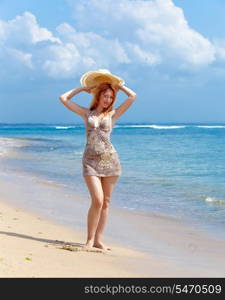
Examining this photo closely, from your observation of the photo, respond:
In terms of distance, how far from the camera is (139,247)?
7.60m

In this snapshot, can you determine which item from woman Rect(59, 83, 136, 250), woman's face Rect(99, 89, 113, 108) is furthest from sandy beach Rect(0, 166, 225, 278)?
woman's face Rect(99, 89, 113, 108)

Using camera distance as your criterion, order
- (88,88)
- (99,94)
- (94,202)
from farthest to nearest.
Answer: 1. (88,88)
2. (99,94)
3. (94,202)

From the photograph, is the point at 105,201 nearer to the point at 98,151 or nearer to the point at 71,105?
the point at 98,151

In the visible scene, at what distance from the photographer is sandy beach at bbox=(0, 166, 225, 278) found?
223 inches

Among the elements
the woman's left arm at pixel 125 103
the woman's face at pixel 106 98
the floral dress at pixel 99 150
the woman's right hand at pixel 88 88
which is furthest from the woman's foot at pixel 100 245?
the woman's right hand at pixel 88 88

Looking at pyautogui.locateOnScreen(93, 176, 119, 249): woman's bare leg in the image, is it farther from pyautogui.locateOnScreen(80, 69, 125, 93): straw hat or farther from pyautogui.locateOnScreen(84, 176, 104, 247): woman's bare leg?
pyautogui.locateOnScreen(80, 69, 125, 93): straw hat

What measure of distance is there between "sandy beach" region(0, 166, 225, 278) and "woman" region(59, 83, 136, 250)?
528mm

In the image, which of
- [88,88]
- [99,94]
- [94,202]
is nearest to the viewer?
[94,202]

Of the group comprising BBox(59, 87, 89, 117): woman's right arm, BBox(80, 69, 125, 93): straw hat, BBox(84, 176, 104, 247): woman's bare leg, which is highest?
BBox(80, 69, 125, 93): straw hat

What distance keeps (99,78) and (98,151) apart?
929 millimetres

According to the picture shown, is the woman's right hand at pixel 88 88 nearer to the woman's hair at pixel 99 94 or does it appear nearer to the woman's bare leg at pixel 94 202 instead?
the woman's hair at pixel 99 94

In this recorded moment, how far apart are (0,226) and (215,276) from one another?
11.2 ft

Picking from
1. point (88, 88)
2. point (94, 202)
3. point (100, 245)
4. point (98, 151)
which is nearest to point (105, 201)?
point (94, 202)

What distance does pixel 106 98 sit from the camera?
23.0 feet
